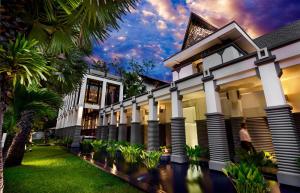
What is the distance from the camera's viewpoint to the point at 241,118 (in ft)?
35.3

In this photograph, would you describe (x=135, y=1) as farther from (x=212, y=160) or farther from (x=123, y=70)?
(x=123, y=70)

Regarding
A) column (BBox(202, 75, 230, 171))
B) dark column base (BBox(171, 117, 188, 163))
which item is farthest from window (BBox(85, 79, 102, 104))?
column (BBox(202, 75, 230, 171))

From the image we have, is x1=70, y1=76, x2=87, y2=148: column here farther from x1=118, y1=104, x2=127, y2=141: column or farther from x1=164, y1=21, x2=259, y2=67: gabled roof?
x1=164, y1=21, x2=259, y2=67: gabled roof

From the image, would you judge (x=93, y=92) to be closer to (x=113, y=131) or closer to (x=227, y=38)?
(x=113, y=131)

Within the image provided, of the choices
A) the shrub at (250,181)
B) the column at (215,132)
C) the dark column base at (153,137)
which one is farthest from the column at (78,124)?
the shrub at (250,181)

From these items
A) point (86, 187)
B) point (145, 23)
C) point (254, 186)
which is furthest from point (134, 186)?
point (145, 23)

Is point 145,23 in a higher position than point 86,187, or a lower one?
higher

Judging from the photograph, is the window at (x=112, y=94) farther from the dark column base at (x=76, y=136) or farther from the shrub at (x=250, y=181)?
the shrub at (x=250, y=181)

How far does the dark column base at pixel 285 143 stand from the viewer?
6.21 meters

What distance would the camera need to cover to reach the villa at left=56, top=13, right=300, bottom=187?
6.92 meters

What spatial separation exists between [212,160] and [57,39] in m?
8.89

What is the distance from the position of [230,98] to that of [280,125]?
488 cm

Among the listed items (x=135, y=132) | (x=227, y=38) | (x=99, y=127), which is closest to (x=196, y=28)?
(x=227, y=38)

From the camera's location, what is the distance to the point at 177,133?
455 inches
